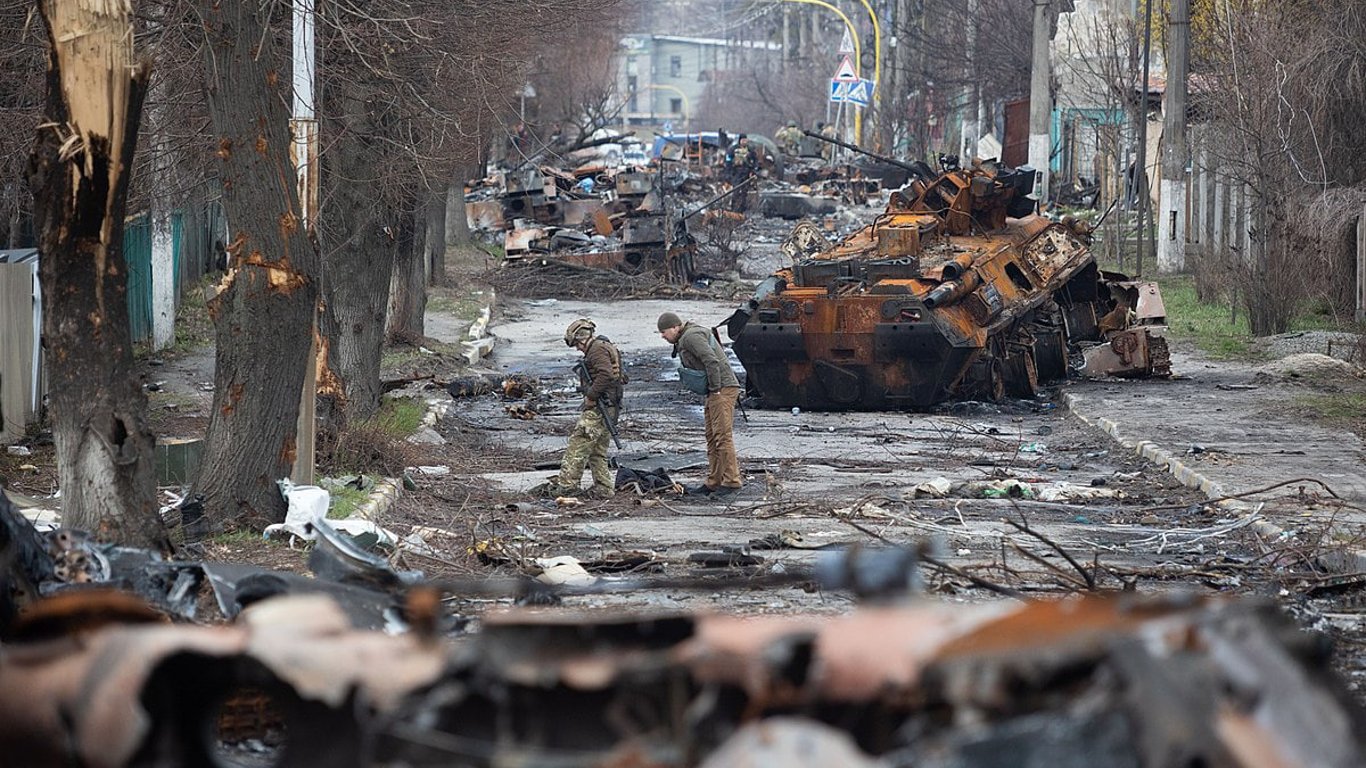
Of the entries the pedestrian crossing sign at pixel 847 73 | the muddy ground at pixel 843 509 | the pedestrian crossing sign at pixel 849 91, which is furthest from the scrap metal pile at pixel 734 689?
the pedestrian crossing sign at pixel 849 91

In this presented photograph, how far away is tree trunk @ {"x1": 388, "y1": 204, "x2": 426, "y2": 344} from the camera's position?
21.7 meters

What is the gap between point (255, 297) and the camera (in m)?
10.2

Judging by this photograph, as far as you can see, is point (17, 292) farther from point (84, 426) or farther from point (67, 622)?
point (67, 622)

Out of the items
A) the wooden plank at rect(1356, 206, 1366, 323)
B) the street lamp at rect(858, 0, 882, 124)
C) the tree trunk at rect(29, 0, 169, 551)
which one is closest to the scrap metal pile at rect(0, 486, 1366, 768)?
the tree trunk at rect(29, 0, 169, 551)

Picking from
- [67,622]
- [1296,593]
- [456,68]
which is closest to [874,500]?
[1296,593]

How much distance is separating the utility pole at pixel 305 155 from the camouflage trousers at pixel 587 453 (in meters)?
2.99

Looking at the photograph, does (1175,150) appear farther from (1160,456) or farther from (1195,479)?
(1195,479)

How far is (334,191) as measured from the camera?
1474cm

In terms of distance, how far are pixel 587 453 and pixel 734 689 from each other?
10692 mm

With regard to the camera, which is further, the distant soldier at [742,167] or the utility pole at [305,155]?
the distant soldier at [742,167]

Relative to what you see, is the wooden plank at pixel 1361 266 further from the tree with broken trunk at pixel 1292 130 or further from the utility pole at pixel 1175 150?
the utility pole at pixel 1175 150

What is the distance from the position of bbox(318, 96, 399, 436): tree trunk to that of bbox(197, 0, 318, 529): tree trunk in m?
3.53

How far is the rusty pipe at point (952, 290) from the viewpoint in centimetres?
1788

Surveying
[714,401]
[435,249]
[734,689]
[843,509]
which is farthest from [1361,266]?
[734,689]
